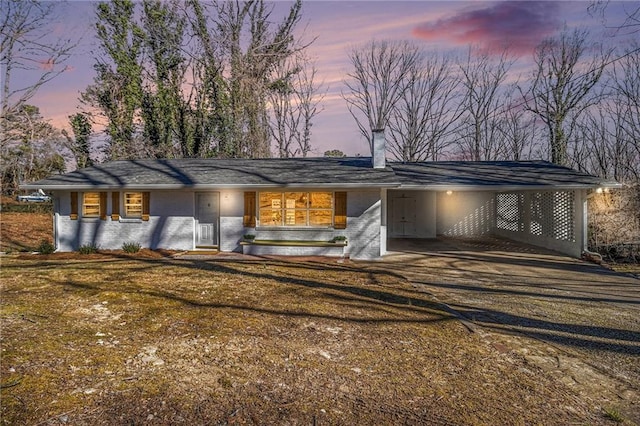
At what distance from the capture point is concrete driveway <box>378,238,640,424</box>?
150 inches

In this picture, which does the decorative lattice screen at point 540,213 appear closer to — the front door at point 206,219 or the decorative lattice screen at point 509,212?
the decorative lattice screen at point 509,212

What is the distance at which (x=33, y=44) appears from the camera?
6.72 meters

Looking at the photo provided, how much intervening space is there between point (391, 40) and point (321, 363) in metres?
27.7

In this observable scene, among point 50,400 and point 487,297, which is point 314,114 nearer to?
point 487,297

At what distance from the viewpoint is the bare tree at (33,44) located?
21.6 feet

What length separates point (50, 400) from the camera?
301cm

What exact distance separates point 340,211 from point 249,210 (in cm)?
314

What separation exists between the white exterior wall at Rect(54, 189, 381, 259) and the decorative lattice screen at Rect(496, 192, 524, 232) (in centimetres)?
848

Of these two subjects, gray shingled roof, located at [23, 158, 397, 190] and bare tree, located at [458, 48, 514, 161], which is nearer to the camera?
gray shingled roof, located at [23, 158, 397, 190]

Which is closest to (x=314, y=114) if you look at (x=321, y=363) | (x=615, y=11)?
(x=615, y=11)

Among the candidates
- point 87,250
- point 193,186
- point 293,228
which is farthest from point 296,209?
point 87,250

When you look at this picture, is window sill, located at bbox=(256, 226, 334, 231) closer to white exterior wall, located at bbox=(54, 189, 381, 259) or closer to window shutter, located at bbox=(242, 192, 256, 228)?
white exterior wall, located at bbox=(54, 189, 381, 259)

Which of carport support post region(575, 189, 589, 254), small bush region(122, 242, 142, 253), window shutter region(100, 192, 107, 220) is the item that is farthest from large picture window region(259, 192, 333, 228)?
carport support post region(575, 189, 589, 254)

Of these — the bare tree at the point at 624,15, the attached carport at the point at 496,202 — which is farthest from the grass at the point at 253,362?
the attached carport at the point at 496,202
